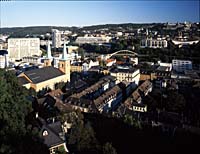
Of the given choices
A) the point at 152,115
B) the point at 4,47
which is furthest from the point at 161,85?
the point at 4,47

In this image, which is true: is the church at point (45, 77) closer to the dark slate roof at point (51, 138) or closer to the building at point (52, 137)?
the building at point (52, 137)

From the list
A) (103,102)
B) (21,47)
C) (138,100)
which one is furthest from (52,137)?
(21,47)

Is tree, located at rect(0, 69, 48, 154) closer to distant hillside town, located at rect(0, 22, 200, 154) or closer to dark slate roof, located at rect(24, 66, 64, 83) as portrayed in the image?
distant hillside town, located at rect(0, 22, 200, 154)

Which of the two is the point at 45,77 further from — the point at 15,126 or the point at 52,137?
the point at 15,126

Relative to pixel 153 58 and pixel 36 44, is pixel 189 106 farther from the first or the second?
pixel 36 44

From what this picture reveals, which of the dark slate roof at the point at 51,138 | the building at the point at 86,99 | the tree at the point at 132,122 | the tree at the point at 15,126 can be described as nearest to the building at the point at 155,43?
the building at the point at 86,99
